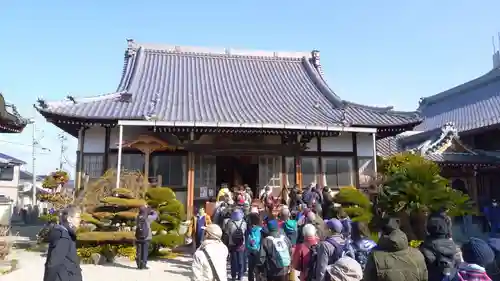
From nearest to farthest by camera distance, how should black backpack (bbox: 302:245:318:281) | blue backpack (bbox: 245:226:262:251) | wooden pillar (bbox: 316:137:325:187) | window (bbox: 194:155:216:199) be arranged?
1. black backpack (bbox: 302:245:318:281)
2. blue backpack (bbox: 245:226:262:251)
3. window (bbox: 194:155:216:199)
4. wooden pillar (bbox: 316:137:325:187)

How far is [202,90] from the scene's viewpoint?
59.4 feet

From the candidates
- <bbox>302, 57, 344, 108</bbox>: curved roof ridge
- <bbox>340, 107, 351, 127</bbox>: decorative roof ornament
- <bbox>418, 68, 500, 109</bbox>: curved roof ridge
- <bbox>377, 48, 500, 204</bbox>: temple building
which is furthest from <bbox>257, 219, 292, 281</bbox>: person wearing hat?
<bbox>418, 68, 500, 109</bbox>: curved roof ridge

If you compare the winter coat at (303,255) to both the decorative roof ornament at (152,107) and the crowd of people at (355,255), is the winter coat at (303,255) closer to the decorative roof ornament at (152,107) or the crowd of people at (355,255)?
the crowd of people at (355,255)

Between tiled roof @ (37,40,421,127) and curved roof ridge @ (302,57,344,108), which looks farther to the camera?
curved roof ridge @ (302,57,344,108)

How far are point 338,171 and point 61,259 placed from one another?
42.7 feet

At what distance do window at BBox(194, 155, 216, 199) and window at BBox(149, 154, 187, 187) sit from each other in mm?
463

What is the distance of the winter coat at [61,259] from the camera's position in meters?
4.45

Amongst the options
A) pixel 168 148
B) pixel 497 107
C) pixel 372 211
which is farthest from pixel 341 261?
pixel 497 107

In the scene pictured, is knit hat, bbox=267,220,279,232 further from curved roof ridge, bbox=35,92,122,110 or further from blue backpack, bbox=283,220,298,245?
curved roof ridge, bbox=35,92,122,110

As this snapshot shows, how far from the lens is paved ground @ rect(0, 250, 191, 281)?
8.17 metres

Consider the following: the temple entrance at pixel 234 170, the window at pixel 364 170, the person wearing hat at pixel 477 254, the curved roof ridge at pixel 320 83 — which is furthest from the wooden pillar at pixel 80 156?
the person wearing hat at pixel 477 254

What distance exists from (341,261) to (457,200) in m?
6.22

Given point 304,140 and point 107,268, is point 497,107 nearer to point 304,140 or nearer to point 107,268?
point 304,140

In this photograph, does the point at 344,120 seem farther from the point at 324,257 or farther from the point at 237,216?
the point at 324,257
